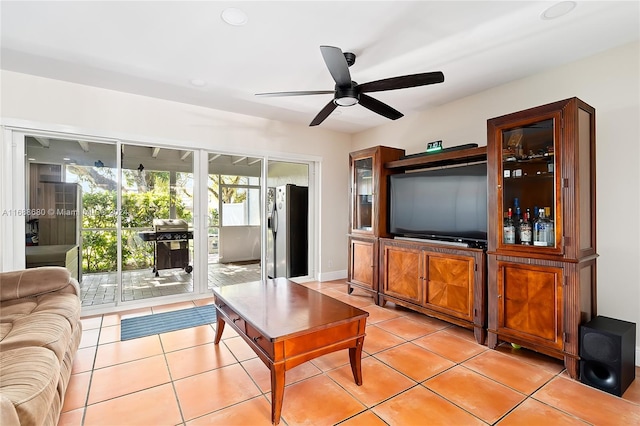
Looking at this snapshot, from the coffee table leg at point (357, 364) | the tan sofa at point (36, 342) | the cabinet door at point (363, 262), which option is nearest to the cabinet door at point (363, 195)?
the cabinet door at point (363, 262)

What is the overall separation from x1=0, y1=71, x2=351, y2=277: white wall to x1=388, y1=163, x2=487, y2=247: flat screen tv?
1.49 metres

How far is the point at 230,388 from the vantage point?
2.07 meters

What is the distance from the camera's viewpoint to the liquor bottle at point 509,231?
103 inches

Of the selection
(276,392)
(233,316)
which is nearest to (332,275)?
(233,316)

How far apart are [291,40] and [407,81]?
39.6 inches

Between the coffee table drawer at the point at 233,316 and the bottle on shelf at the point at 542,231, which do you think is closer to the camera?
the coffee table drawer at the point at 233,316

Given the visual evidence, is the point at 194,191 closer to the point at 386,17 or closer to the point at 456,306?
the point at 386,17

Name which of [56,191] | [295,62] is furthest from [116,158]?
[295,62]

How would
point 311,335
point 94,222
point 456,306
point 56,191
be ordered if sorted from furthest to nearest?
point 94,222, point 56,191, point 456,306, point 311,335

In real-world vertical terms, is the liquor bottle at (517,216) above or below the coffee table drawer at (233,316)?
above

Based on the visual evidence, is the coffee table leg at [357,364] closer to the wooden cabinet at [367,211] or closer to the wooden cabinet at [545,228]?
the wooden cabinet at [545,228]

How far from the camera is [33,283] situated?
2357 millimetres

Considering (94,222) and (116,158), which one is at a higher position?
(116,158)

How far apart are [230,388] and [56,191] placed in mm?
3072
